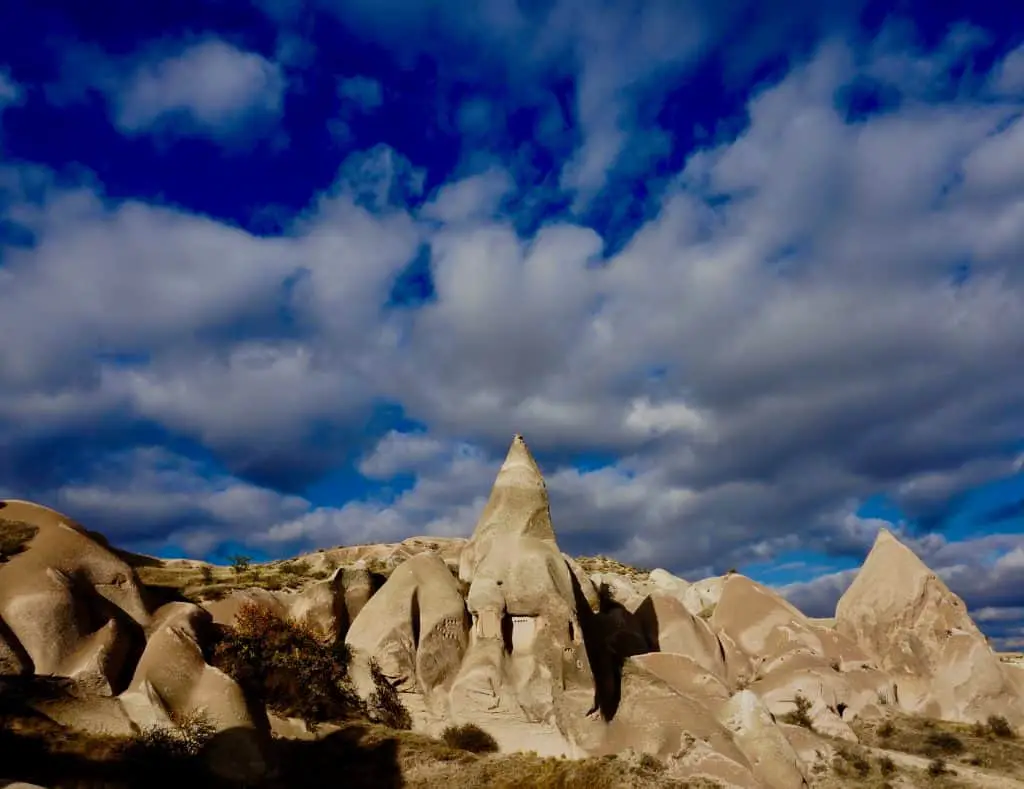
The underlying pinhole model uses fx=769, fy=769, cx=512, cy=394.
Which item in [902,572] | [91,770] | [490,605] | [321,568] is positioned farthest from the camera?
[321,568]

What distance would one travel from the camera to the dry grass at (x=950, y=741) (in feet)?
77.6

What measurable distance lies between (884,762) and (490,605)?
12.2 m

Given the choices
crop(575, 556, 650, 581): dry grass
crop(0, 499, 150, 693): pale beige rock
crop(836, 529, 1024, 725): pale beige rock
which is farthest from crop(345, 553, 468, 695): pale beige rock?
crop(575, 556, 650, 581): dry grass

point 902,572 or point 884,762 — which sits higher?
point 902,572

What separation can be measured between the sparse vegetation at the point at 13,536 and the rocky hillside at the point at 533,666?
0.08 meters

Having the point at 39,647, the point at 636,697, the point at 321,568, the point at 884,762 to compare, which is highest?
the point at 321,568

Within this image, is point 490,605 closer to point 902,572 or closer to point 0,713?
point 0,713

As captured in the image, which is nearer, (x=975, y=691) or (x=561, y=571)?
(x=561, y=571)

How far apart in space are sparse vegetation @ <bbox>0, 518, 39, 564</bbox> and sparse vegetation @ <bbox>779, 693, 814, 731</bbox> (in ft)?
79.7

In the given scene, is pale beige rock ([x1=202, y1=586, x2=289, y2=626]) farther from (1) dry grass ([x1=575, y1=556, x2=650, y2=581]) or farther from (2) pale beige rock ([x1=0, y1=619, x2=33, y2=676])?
(1) dry grass ([x1=575, y1=556, x2=650, y2=581])

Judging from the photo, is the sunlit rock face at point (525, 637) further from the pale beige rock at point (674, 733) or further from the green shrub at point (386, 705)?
the green shrub at point (386, 705)

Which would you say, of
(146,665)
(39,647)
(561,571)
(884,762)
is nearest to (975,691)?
(884,762)

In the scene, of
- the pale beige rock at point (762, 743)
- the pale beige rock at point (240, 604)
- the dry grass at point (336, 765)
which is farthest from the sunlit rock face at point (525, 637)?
the pale beige rock at point (240, 604)

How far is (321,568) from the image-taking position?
4353 centimetres
